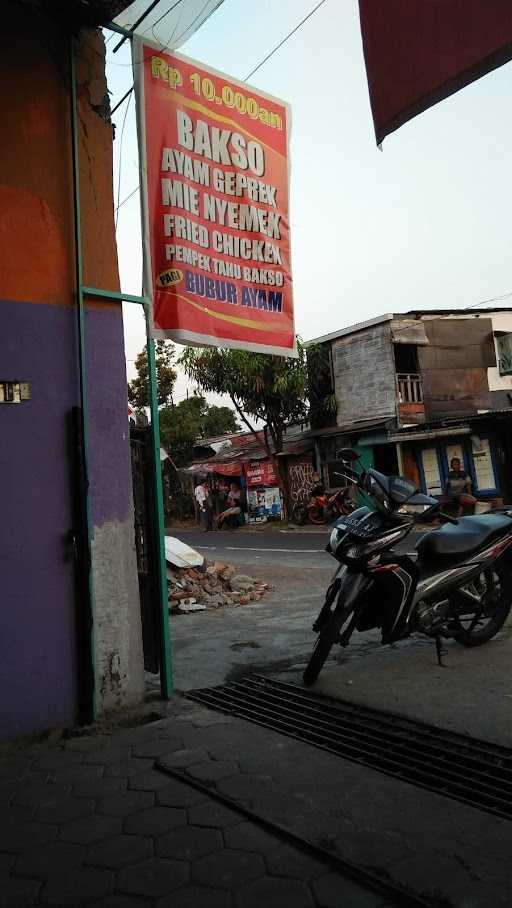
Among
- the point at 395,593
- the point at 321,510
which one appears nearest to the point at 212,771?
the point at 395,593

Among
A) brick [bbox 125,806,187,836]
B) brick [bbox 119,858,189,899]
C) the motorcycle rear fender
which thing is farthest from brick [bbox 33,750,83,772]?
the motorcycle rear fender

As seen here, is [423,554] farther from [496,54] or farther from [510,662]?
[496,54]

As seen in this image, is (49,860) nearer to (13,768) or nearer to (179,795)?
(179,795)

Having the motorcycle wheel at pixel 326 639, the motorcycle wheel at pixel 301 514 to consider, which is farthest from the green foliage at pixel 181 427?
the motorcycle wheel at pixel 326 639

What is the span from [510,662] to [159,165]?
3.87 metres

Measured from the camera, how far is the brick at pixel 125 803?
254 centimetres

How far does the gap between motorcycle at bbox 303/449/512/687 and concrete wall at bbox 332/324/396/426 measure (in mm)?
18241

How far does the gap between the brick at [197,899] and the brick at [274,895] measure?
3cm

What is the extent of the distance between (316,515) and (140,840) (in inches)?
781

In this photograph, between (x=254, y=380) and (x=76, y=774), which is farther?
(x=254, y=380)

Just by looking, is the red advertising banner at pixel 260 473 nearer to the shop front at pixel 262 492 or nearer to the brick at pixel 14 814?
the shop front at pixel 262 492

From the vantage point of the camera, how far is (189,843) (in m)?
2.25

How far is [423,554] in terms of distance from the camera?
455 centimetres

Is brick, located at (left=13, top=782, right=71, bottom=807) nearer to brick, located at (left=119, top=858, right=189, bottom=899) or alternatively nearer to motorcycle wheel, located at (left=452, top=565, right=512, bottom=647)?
brick, located at (left=119, top=858, right=189, bottom=899)
